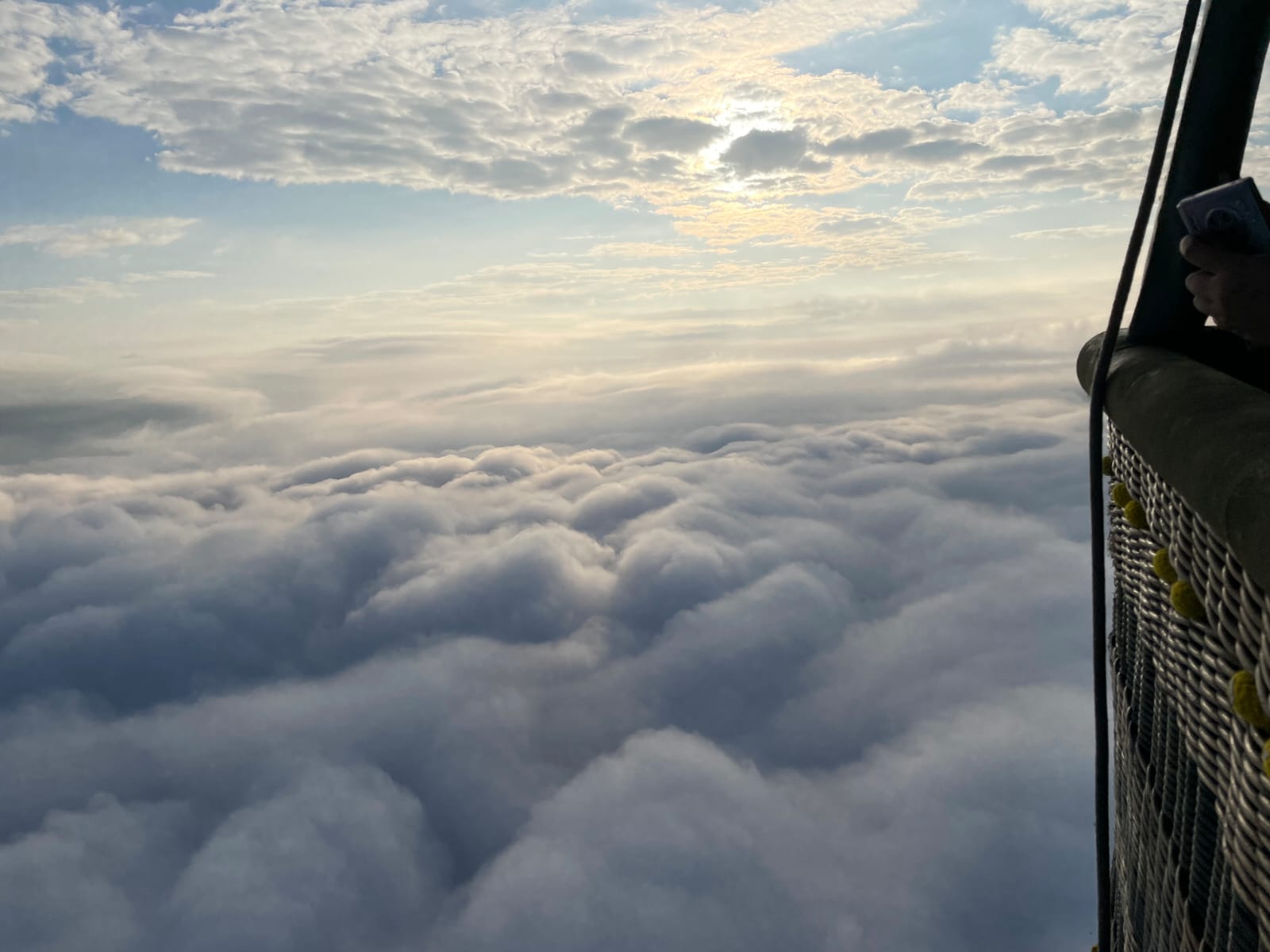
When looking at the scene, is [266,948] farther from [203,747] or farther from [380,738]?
[203,747]

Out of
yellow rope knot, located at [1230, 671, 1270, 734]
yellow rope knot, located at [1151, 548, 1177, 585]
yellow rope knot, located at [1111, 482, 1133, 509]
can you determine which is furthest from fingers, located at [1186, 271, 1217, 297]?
yellow rope knot, located at [1230, 671, 1270, 734]

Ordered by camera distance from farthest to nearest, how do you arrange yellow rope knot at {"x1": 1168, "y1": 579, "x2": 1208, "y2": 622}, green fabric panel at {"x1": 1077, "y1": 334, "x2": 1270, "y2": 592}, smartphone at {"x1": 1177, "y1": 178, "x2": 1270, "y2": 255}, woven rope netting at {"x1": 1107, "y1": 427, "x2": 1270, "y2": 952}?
smartphone at {"x1": 1177, "y1": 178, "x2": 1270, "y2": 255}, yellow rope knot at {"x1": 1168, "y1": 579, "x2": 1208, "y2": 622}, woven rope netting at {"x1": 1107, "y1": 427, "x2": 1270, "y2": 952}, green fabric panel at {"x1": 1077, "y1": 334, "x2": 1270, "y2": 592}

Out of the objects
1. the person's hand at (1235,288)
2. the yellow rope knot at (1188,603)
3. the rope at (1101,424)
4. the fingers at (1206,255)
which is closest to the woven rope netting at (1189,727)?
the yellow rope knot at (1188,603)

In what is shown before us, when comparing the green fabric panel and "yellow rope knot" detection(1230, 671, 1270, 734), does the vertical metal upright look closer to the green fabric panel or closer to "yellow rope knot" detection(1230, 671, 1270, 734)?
the green fabric panel

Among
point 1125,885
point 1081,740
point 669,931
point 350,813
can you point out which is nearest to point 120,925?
point 350,813

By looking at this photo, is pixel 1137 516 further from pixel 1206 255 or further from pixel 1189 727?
pixel 1206 255

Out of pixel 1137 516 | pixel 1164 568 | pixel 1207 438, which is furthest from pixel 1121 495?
pixel 1207 438
